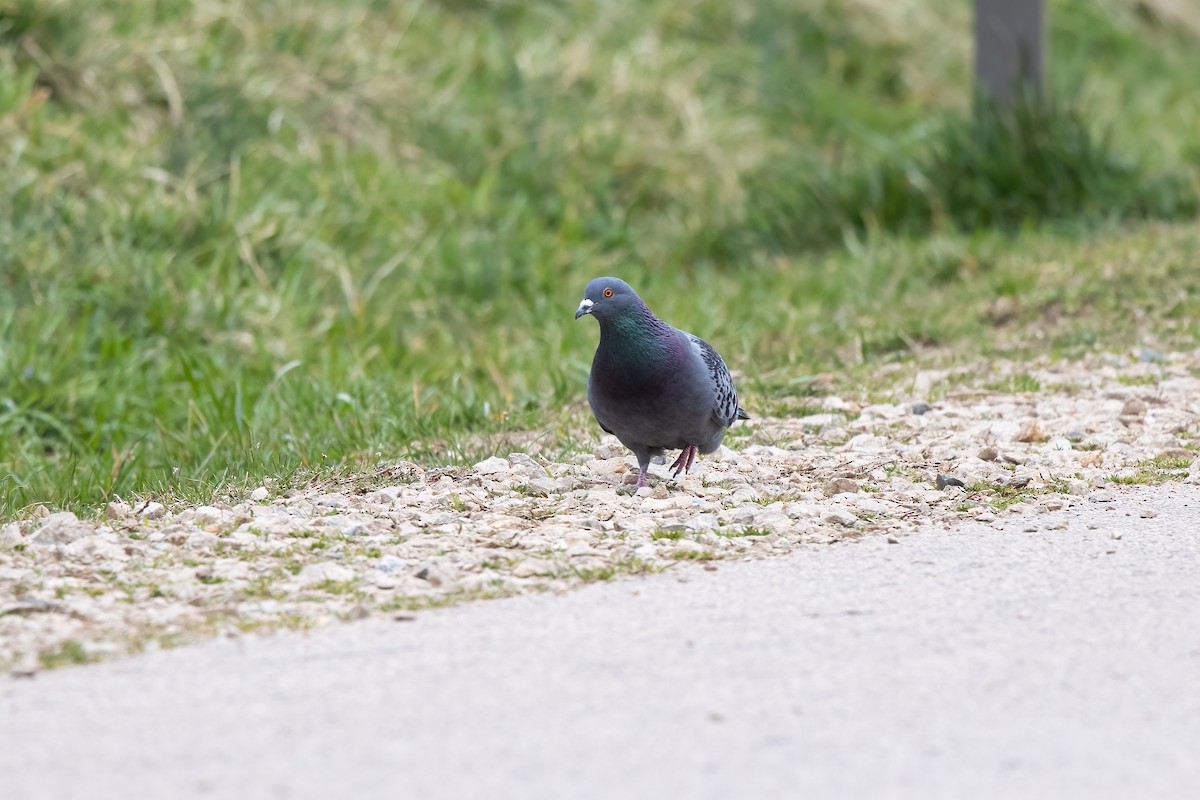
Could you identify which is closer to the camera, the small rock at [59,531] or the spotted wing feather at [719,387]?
the small rock at [59,531]

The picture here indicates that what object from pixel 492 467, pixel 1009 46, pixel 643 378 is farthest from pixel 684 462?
pixel 1009 46

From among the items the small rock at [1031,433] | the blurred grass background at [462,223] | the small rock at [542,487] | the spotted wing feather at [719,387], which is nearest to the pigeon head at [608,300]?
the spotted wing feather at [719,387]

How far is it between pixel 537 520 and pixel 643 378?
505mm

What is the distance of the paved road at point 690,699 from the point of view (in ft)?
8.86

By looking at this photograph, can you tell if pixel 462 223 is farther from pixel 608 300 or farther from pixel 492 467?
pixel 608 300

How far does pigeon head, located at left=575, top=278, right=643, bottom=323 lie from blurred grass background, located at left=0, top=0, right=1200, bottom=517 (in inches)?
33.4

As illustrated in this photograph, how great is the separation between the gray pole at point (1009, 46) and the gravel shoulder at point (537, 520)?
172 inches

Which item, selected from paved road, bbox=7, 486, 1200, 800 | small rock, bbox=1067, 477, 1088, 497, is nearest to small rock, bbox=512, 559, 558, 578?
paved road, bbox=7, 486, 1200, 800

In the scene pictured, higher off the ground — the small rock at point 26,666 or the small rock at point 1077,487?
the small rock at point 1077,487

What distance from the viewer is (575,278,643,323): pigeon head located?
4.48 metres

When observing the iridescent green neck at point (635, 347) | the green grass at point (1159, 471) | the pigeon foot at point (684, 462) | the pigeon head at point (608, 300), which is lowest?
the pigeon foot at point (684, 462)

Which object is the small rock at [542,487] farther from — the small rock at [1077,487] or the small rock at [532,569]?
the small rock at [1077,487]

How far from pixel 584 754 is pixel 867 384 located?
3.55 metres

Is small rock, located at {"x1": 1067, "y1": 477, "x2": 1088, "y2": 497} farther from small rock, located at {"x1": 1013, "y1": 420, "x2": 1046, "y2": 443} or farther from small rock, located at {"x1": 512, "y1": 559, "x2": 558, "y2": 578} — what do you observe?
small rock, located at {"x1": 512, "y1": 559, "x2": 558, "y2": 578}
